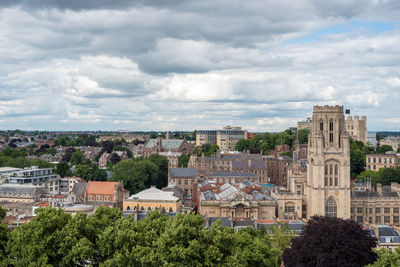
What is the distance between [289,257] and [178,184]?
70942 millimetres

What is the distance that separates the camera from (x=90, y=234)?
38.0 m

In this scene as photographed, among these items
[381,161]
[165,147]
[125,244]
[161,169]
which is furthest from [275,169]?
[125,244]

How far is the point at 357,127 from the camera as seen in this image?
184 meters

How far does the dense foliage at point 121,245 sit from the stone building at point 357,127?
15685 centimetres

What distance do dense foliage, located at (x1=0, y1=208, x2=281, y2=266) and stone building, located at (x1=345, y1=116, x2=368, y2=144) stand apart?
157 metres

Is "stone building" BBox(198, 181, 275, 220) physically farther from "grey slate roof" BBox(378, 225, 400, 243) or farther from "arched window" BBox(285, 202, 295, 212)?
"grey slate roof" BBox(378, 225, 400, 243)

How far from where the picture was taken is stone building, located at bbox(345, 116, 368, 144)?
603 feet

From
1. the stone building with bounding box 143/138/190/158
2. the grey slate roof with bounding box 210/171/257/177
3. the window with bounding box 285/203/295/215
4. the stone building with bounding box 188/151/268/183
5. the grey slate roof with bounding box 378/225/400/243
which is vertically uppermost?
the stone building with bounding box 143/138/190/158

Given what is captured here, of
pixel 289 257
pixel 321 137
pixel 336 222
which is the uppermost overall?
pixel 321 137

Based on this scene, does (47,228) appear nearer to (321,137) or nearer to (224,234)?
(224,234)

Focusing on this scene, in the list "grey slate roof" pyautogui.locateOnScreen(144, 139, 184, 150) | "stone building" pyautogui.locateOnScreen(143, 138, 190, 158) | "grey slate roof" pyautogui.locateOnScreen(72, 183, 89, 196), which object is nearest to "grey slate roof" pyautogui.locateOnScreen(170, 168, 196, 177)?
"grey slate roof" pyautogui.locateOnScreen(72, 183, 89, 196)

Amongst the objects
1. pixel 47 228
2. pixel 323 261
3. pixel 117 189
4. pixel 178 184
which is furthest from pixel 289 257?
pixel 178 184

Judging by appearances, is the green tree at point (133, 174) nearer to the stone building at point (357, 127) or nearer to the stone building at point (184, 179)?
the stone building at point (184, 179)

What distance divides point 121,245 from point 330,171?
176 feet
